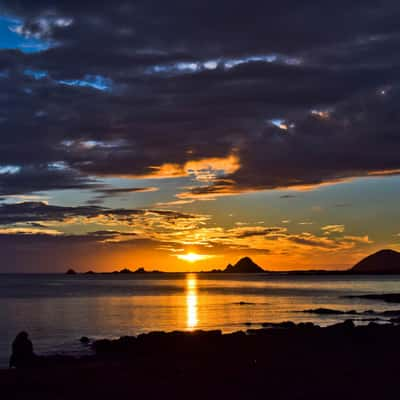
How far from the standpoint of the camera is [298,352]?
3506 centimetres

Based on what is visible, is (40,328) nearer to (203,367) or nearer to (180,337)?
(180,337)

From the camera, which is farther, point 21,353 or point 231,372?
point 21,353

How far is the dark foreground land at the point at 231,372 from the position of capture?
2342cm

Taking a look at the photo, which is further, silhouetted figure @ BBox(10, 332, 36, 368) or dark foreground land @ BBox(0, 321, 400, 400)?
silhouetted figure @ BBox(10, 332, 36, 368)

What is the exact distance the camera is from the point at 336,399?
2203cm

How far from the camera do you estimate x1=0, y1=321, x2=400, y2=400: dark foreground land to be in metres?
23.4

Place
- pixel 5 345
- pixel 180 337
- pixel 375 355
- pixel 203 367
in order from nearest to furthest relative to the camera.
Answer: pixel 203 367, pixel 375 355, pixel 180 337, pixel 5 345

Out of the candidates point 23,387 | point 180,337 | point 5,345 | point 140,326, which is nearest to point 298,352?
point 180,337

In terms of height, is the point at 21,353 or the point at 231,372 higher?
the point at 231,372

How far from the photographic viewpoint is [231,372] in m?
27.8

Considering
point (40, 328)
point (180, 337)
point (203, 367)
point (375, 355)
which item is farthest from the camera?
point (40, 328)

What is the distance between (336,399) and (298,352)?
13.2 m

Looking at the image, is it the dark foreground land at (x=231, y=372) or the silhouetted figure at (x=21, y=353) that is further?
the silhouetted figure at (x=21, y=353)

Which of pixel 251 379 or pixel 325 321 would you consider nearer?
pixel 251 379
